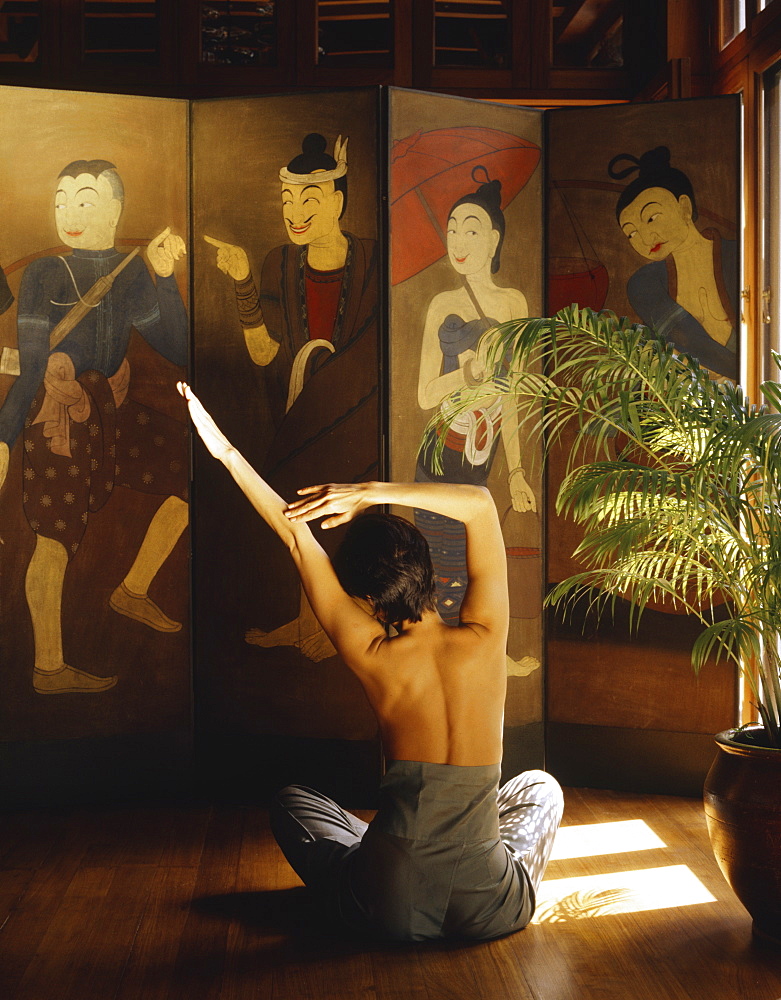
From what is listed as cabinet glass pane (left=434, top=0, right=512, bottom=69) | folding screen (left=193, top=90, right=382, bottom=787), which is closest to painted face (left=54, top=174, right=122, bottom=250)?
folding screen (left=193, top=90, right=382, bottom=787)

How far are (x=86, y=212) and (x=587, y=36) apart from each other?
258cm

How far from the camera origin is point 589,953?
2.55m

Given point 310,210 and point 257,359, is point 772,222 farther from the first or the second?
point 257,359

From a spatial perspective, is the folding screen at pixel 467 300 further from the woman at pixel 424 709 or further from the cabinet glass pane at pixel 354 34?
the woman at pixel 424 709

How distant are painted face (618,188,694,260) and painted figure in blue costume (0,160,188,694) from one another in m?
1.76

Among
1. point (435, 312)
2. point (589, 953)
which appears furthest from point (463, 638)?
point (435, 312)

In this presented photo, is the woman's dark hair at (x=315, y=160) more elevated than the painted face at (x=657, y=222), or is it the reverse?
the woman's dark hair at (x=315, y=160)

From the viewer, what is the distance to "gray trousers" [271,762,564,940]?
7.91 feet

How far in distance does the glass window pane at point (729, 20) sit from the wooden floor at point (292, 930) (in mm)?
3148

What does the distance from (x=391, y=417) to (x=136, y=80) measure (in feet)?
7.18

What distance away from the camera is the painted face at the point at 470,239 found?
12.6 ft

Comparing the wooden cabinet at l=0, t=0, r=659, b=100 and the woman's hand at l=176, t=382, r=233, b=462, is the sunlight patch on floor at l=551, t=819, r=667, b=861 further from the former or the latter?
the wooden cabinet at l=0, t=0, r=659, b=100

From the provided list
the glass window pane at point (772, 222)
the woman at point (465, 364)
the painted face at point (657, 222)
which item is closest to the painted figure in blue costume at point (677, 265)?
the painted face at point (657, 222)

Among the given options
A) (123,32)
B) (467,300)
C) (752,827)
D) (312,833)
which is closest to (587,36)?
(467,300)
